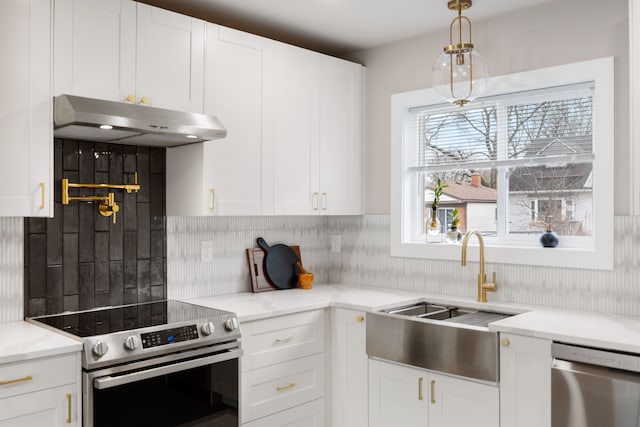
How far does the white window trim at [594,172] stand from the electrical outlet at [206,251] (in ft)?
3.81

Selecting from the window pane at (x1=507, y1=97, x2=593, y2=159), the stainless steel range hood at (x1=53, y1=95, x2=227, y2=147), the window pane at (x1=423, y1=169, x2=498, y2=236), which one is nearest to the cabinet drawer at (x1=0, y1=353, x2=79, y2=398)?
the stainless steel range hood at (x1=53, y1=95, x2=227, y2=147)

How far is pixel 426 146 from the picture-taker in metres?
3.54

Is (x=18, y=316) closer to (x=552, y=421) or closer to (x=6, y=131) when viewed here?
(x=6, y=131)

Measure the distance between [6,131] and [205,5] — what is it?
4.17 ft

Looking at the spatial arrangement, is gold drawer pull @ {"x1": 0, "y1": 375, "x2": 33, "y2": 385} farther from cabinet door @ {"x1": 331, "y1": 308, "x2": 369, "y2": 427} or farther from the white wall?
the white wall

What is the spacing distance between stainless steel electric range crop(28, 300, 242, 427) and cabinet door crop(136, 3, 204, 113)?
3.37 ft

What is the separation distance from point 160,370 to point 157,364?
4 centimetres

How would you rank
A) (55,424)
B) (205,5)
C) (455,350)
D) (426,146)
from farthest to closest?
(426,146) < (205,5) < (455,350) < (55,424)

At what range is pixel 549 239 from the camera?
2.95 m

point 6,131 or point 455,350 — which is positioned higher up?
point 6,131

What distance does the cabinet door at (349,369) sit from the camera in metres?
2.96

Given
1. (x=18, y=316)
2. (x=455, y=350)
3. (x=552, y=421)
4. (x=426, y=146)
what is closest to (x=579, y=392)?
(x=552, y=421)

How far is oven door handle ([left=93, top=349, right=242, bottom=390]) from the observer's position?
6.95 feet

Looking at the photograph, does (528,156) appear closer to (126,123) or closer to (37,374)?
(126,123)
